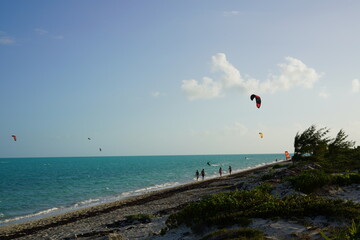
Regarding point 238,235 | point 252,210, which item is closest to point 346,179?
point 252,210

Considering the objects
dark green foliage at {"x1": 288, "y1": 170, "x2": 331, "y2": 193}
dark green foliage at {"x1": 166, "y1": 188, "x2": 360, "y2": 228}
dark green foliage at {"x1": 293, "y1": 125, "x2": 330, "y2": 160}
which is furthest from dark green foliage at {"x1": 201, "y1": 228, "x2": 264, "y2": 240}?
dark green foliage at {"x1": 293, "y1": 125, "x2": 330, "y2": 160}

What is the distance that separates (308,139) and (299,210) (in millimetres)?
21550

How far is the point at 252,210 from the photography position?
10.7 metres

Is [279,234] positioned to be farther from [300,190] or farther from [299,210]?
[300,190]

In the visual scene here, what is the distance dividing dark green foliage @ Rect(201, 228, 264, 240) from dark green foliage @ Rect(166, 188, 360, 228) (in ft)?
4.00

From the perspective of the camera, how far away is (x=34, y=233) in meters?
20.4

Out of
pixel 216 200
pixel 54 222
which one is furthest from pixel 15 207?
pixel 216 200

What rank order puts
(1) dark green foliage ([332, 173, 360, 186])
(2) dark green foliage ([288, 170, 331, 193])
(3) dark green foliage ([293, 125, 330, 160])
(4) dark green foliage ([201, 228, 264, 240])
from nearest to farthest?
(4) dark green foliage ([201, 228, 264, 240]), (2) dark green foliage ([288, 170, 331, 193]), (1) dark green foliage ([332, 173, 360, 186]), (3) dark green foliage ([293, 125, 330, 160])

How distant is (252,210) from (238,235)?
2.20m

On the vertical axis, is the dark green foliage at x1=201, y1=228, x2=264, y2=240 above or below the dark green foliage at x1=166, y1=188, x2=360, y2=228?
below

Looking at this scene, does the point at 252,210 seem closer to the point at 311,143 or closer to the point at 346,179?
the point at 346,179

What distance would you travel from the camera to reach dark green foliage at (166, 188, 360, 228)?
10.1 meters

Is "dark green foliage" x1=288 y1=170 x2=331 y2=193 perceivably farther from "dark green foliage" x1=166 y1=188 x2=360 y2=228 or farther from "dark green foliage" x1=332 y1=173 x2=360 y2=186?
"dark green foliage" x1=166 y1=188 x2=360 y2=228

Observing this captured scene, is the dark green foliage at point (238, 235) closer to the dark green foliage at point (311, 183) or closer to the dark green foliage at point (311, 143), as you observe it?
the dark green foliage at point (311, 183)
